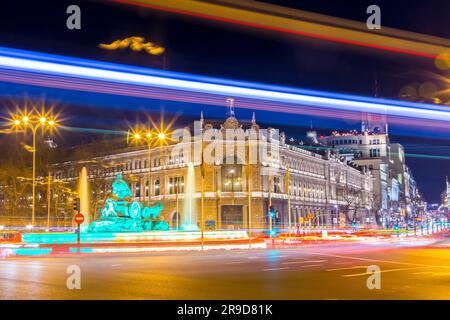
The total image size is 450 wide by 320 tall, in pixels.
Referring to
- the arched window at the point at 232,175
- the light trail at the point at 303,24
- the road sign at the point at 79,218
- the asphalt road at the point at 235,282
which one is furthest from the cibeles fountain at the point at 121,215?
the arched window at the point at 232,175

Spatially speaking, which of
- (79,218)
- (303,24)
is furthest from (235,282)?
(79,218)

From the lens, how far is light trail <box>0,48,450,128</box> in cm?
1440

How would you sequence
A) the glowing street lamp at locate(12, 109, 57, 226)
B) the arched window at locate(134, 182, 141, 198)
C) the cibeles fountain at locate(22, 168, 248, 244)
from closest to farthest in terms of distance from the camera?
the cibeles fountain at locate(22, 168, 248, 244)
the glowing street lamp at locate(12, 109, 57, 226)
the arched window at locate(134, 182, 141, 198)

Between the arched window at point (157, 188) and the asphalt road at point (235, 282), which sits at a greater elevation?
the arched window at point (157, 188)

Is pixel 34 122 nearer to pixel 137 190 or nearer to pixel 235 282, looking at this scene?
pixel 235 282

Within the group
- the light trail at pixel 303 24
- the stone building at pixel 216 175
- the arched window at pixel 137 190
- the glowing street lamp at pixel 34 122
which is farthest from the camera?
the arched window at pixel 137 190

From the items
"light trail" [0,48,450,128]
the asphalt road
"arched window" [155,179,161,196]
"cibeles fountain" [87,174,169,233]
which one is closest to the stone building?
"arched window" [155,179,161,196]

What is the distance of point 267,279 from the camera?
16609mm

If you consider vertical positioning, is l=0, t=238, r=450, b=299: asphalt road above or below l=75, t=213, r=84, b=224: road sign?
below

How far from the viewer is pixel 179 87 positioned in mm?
15516

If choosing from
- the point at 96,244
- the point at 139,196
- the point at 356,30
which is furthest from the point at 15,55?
the point at 139,196

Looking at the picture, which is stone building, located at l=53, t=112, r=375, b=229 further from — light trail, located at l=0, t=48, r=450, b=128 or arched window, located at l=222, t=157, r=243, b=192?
light trail, located at l=0, t=48, r=450, b=128

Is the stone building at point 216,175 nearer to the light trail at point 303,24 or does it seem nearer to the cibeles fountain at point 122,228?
the cibeles fountain at point 122,228

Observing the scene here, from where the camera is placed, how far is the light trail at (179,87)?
14.4 metres
